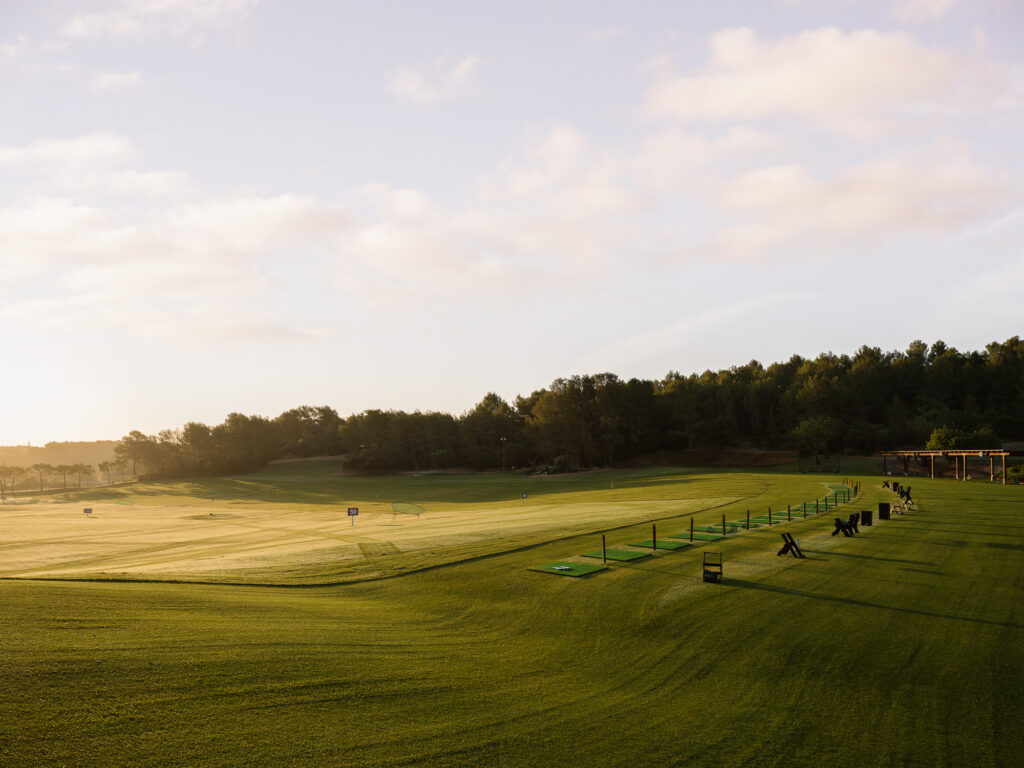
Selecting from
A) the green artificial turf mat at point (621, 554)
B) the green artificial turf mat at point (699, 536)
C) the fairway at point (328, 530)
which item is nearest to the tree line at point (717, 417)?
the fairway at point (328, 530)

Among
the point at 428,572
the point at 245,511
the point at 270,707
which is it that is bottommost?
the point at 245,511

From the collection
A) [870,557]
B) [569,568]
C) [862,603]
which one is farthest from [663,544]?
[862,603]

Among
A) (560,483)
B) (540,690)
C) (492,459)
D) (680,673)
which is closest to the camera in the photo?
(540,690)

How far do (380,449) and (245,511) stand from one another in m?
64.6

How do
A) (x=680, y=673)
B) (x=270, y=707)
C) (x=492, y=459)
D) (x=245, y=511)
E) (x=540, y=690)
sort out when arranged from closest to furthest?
(x=270, y=707)
(x=540, y=690)
(x=680, y=673)
(x=245, y=511)
(x=492, y=459)

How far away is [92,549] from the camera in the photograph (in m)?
43.4

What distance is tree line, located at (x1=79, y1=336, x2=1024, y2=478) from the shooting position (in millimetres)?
119062

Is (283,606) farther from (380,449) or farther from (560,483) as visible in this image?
(380,449)

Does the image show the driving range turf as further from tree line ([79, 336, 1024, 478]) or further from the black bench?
tree line ([79, 336, 1024, 478])

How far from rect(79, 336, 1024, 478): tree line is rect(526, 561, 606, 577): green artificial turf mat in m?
91.0

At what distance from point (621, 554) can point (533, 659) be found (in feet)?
44.1

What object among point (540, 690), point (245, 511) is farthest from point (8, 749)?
point (245, 511)

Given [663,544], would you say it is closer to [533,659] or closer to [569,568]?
[569,568]

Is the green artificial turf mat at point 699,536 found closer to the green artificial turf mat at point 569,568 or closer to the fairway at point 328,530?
the fairway at point 328,530
